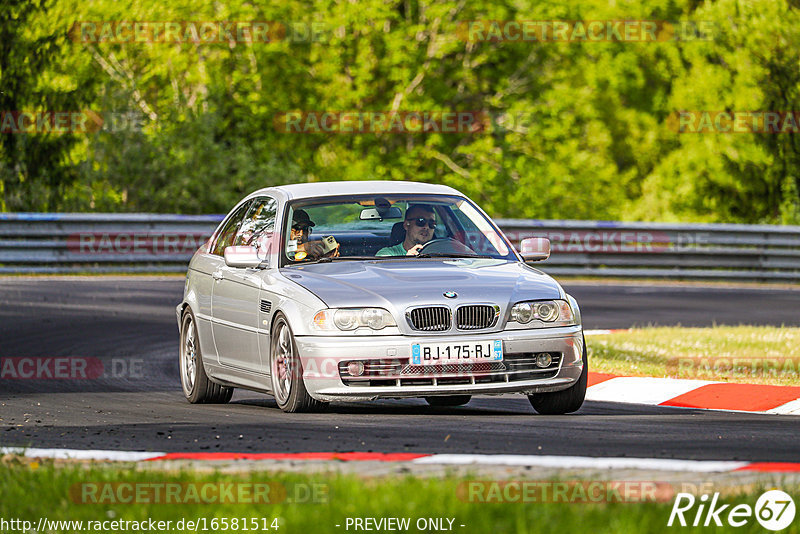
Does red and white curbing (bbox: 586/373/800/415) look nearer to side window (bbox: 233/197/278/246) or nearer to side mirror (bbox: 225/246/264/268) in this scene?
side window (bbox: 233/197/278/246)

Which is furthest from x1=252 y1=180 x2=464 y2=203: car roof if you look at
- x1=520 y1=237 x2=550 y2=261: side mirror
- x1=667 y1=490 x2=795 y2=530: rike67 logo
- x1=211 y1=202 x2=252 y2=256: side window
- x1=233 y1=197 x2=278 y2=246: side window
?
x1=667 y1=490 x2=795 y2=530: rike67 logo

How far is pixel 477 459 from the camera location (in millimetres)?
7145

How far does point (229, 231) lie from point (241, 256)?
4.88 feet

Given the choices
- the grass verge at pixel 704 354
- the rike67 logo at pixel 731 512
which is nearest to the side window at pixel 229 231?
the grass verge at pixel 704 354

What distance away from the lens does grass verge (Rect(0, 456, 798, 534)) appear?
17.6 feet

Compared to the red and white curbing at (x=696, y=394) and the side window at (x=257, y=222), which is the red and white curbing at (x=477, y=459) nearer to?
the side window at (x=257, y=222)

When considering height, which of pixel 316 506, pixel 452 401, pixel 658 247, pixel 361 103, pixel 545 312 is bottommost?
pixel 361 103

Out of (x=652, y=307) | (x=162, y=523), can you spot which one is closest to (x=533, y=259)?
(x=162, y=523)

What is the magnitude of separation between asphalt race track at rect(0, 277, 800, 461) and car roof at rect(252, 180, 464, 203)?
1497 millimetres

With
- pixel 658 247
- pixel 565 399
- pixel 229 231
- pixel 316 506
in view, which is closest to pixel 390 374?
pixel 565 399

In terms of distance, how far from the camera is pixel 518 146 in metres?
40.1

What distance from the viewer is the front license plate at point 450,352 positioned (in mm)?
9305

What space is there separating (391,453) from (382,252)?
328 cm

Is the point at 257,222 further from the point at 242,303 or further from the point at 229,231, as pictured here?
the point at 242,303
